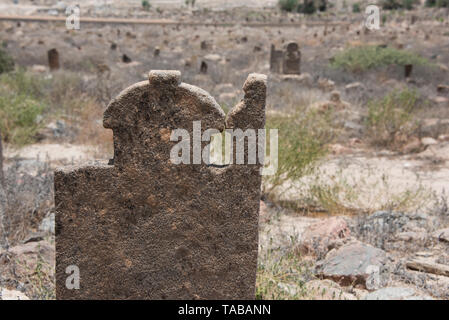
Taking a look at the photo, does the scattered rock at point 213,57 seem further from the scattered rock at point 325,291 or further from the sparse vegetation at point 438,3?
the sparse vegetation at point 438,3

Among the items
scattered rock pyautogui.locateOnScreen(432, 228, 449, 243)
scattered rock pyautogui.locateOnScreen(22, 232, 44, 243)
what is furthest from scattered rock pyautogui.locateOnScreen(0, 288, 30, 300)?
scattered rock pyautogui.locateOnScreen(432, 228, 449, 243)

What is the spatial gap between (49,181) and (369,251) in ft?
11.6

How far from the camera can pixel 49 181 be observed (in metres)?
5.61

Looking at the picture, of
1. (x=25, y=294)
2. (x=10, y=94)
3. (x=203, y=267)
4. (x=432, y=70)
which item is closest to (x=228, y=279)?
(x=203, y=267)

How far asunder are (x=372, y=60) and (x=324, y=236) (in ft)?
41.5

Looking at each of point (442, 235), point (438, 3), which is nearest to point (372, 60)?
point (442, 235)

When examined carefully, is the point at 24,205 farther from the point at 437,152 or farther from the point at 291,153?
the point at 437,152

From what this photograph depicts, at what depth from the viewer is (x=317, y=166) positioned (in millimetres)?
6551

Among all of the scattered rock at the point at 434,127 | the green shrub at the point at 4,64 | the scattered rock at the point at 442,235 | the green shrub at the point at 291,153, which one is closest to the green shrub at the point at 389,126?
the scattered rock at the point at 434,127

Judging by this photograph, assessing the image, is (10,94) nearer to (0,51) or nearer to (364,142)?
(0,51)

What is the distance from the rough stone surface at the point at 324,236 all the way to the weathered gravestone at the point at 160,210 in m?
1.52

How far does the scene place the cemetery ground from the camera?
3705 millimetres

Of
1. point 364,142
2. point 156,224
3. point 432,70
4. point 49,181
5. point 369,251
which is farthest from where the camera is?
point 432,70
